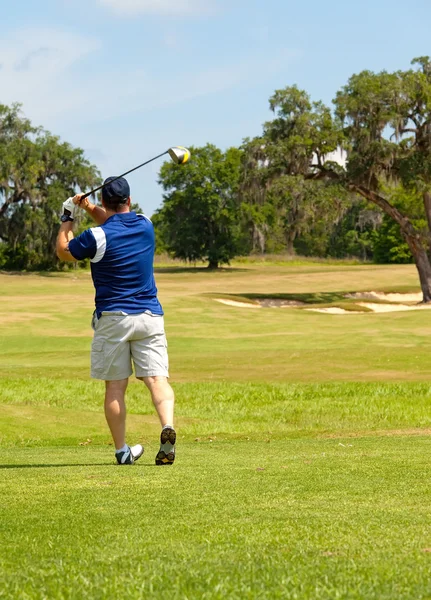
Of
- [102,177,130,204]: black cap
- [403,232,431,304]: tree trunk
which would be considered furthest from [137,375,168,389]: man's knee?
[403,232,431,304]: tree trunk

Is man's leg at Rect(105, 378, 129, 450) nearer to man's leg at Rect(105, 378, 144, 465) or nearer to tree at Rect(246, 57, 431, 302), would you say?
man's leg at Rect(105, 378, 144, 465)

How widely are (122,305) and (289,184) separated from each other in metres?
40.3

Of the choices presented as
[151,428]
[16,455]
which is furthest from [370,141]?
[16,455]

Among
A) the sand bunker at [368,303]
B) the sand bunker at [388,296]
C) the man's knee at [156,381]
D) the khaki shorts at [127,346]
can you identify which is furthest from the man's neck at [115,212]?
the sand bunker at [388,296]

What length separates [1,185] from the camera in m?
77.2

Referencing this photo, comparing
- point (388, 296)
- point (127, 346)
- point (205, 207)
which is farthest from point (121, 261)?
point (205, 207)

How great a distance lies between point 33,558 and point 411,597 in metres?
1.64

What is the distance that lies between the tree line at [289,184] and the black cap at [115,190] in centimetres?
3986

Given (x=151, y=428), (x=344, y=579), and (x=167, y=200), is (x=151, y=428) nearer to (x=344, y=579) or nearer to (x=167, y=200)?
(x=344, y=579)

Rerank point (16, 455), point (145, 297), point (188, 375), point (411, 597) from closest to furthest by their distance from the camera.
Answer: point (411, 597) < point (145, 297) < point (16, 455) < point (188, 375)

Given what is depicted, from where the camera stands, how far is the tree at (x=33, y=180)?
3041 inches

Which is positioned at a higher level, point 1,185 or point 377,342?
point 1,185

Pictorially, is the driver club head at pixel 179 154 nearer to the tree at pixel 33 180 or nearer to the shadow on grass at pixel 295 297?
the shadow on grass at pixel 295 297

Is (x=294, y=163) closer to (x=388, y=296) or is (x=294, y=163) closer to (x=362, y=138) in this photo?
(x=362, y=138)
